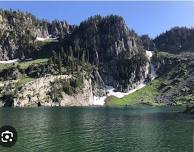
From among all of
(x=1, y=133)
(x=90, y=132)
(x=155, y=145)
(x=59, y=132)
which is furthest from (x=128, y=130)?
(x=1, y=133)

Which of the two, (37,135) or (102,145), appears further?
(37,135)

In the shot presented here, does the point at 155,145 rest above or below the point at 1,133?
below

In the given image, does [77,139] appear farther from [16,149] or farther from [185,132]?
[185,132]

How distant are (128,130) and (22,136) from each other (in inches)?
1289

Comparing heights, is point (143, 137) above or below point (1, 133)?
below

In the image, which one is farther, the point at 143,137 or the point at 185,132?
the point at 185,132

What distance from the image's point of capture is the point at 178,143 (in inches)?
3258

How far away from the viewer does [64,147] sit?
7569 cm

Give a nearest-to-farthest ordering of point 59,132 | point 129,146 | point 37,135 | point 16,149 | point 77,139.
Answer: point 16,149 < point 129,146 < point 77,139 < point 37,135 < point 59,132

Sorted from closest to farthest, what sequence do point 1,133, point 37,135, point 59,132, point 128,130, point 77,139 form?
point 1,133
point 77,139
point 37,135
point 59,132
point 128,130

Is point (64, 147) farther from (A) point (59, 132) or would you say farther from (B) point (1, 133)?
(B) point (1, 133)

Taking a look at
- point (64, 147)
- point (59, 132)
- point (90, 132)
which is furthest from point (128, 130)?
point (64, 147)

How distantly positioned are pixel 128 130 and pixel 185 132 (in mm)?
16502

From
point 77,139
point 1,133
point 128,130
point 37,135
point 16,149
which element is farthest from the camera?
point 128,130
